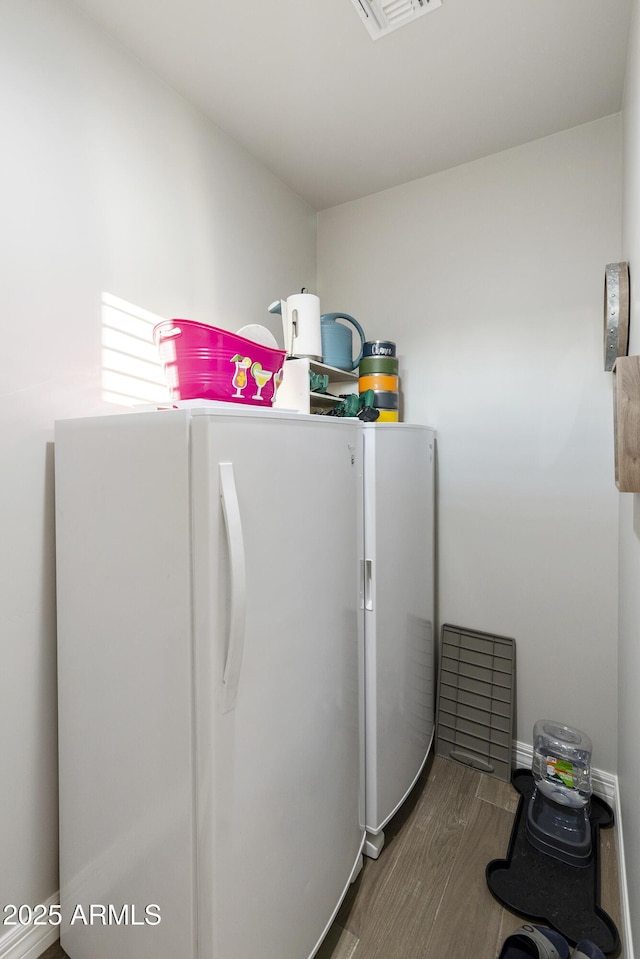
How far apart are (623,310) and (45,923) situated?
232 centimetres

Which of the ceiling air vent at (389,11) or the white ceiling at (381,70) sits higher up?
the white ceiling at (381,70)

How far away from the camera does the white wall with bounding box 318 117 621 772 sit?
1.86 m

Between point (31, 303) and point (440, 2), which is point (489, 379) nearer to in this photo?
point (440, 2)

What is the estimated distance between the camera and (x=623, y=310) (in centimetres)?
121

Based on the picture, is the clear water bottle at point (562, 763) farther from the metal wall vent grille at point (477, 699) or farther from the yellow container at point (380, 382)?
the yellow container at point (380, 382)

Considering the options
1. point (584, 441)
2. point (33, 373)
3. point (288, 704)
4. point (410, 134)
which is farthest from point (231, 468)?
point (410, 134)

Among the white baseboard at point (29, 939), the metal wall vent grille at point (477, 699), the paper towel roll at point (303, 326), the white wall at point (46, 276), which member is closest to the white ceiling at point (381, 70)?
the white wall at point (46, 276)

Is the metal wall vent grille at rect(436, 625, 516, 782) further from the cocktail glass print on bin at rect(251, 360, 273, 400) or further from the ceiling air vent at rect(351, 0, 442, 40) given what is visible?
the ceiling air vent at rect(351, 0, 442, 40)

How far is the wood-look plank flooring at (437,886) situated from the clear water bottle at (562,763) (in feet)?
0.52

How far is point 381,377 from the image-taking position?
2.04 metres

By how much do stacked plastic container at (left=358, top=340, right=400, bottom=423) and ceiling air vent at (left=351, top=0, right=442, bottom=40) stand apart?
1028mm

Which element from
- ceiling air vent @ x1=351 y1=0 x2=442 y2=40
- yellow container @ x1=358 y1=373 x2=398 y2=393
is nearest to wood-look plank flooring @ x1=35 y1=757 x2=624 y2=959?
yellow container @ x1=358 y1=373 x2=398 y2=393

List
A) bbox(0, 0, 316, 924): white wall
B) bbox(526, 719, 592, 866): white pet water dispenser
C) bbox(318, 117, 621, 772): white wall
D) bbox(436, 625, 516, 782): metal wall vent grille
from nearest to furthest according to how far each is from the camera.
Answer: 1. bbox(0, 0, 316, 924): white wall
2. bbox(526, 719, 592, 866): white pet water dispenser
3. bbox(318, 117, 621, 772): white wall
4. bbox(436, 625, 516, 782): metal wall vent grille

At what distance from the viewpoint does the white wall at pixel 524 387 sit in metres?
1.86
